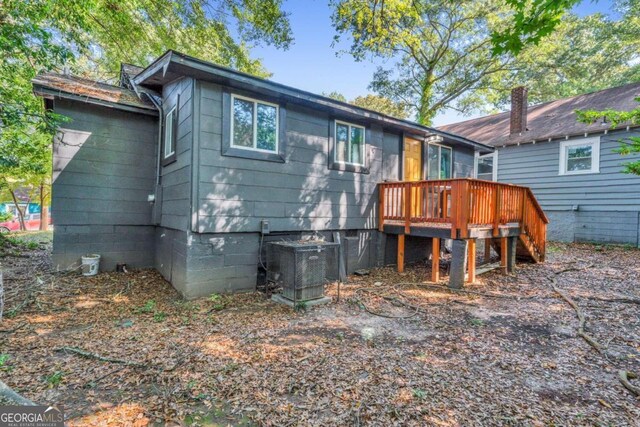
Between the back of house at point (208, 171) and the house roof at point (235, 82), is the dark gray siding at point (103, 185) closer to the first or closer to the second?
the back of house at point (208, 171)

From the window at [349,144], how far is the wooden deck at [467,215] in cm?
106

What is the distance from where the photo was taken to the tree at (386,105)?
63.5 feet

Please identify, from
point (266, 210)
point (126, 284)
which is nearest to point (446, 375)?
point (266, 210)

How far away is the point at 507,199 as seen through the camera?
24.5 feet

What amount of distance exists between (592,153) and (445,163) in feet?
18.5

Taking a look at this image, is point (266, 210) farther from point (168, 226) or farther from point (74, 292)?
point (74, 292)

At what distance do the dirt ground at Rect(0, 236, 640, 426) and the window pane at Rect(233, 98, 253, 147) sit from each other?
2883mm

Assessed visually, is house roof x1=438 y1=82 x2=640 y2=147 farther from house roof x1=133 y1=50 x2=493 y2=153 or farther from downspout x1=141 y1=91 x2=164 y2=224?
downspout x1=141 y1=91 x2=164 y2=224

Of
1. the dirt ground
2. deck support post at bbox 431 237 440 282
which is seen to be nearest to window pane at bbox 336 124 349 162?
deck support post at bbox 431 237 440 282

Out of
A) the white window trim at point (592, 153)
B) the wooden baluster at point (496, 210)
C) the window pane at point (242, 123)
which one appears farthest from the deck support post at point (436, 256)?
the white window trim at point (592, 153)

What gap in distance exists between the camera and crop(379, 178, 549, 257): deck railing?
6.28 meters

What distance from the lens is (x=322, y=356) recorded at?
3404 millimetres

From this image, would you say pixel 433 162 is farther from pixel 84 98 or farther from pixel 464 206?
pixel 84 98

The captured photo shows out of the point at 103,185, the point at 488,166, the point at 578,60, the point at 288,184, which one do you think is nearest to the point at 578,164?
the point at 488,166
